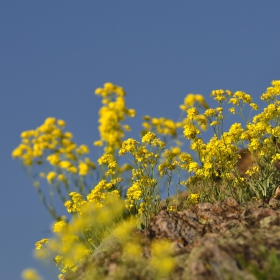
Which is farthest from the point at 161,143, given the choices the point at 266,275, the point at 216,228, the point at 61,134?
the point at 266,275

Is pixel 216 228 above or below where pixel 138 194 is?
below

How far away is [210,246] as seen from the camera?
571 centimetres

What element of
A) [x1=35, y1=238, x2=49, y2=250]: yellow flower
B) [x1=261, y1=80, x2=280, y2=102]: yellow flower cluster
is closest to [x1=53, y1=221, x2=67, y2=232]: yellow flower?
[x1=35, y1=238, x2=49, y2=250]: yellow flower

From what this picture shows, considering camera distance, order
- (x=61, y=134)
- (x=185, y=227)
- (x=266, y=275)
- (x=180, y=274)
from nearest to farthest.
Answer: (x=266, y=275)
(x=180, y=274)
(x=185, y=227)
(x=61, y=134)

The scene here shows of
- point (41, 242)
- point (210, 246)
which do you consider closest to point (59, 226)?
point (41, 242)

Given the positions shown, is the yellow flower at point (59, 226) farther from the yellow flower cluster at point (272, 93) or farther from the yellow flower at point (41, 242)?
the yellow flower cluster at point (272, 93)

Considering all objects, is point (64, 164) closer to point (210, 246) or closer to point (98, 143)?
point (98, 143)

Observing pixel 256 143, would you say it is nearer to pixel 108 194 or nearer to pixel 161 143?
pixel 161 143

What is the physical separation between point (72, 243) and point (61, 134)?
71.0 inches

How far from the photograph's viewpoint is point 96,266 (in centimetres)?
633

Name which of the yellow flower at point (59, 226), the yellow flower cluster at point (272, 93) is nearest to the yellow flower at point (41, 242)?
the yellow flower at point (59, 226)

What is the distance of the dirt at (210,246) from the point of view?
5445 millimetres

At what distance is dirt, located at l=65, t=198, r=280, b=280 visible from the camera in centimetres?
545

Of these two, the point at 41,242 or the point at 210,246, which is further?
the point at 41,242
